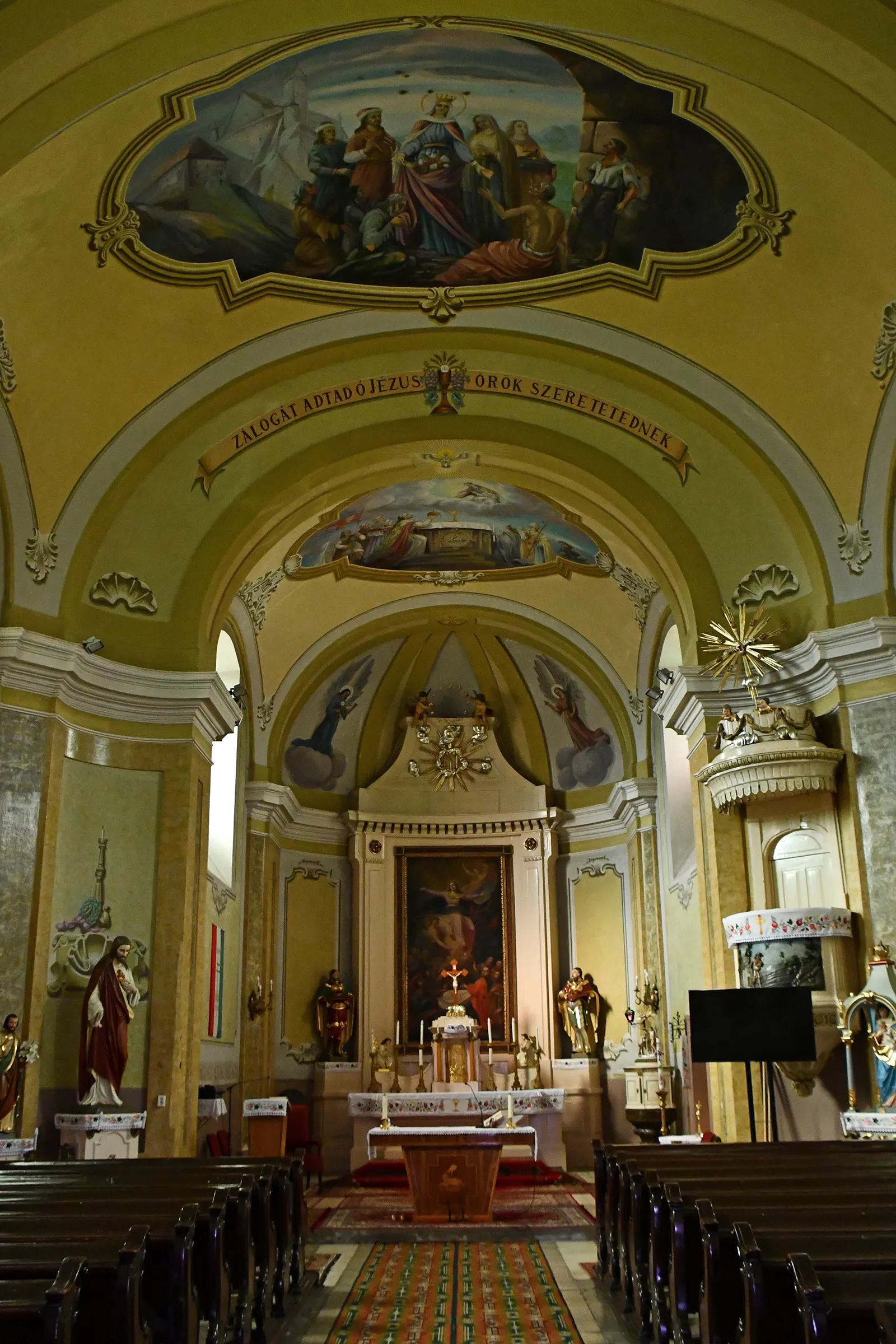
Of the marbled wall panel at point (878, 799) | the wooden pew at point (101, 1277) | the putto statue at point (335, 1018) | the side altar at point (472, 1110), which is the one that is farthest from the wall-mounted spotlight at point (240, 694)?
the wooden pew at point (101, 1277)

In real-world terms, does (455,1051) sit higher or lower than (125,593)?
lower

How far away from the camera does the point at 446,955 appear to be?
2048 centimetres

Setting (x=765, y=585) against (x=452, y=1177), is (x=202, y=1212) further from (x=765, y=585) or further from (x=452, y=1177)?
(x=765, y=585)

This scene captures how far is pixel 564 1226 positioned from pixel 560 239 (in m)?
9.05

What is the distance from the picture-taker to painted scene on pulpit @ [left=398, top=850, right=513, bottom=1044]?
66.1ft

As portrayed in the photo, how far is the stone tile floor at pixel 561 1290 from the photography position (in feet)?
23.4

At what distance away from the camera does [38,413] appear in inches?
476

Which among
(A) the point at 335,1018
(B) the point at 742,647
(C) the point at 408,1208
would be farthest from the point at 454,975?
(B) the point at 742,647

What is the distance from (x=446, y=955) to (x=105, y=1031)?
9.52m

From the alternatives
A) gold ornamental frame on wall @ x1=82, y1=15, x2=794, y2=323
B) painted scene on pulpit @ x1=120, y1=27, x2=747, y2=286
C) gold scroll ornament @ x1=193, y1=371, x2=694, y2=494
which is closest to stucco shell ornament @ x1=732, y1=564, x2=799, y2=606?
gold scroll ornament @ x1=193, y1=371, x2=694, y2=494

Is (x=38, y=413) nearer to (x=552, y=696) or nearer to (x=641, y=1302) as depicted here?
(x=641, y=1302)

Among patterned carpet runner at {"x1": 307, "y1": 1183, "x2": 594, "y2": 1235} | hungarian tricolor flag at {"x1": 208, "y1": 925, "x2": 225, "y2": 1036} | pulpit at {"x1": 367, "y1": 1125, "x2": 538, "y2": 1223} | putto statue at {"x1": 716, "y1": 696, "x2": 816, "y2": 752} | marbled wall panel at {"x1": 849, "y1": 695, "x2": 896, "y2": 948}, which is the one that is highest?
putto statue at {"x1": 716, "y1": 696, "x2": 816, "y2": 752}

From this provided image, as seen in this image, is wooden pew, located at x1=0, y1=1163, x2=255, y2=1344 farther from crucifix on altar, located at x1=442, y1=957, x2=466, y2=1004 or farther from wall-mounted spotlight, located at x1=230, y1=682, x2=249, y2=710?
crucifix on altar, located at x1=442, y1=957, x2=466, y2=1004

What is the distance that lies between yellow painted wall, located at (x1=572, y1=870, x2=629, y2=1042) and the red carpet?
10.8 ft
